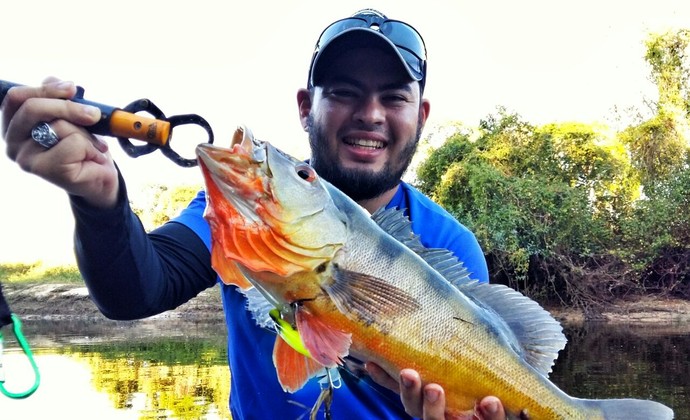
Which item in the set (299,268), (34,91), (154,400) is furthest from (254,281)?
(154,400)

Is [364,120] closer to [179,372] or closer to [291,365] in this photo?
[291,365]

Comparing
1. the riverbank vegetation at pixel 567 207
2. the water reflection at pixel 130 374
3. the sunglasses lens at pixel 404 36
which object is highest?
the sunglasses lens at pixel 404 36

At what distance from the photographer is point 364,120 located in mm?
3281

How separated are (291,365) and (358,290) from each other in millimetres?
377

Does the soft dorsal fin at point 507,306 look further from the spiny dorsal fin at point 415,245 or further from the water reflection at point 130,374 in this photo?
the water reflection at point 130,374

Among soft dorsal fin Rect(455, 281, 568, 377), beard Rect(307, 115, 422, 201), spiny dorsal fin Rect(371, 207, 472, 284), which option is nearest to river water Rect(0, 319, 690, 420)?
beard Rect(307, 115, 422, 201)

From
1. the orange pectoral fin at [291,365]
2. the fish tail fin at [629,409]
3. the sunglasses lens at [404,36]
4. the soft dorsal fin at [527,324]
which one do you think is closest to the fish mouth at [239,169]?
the orange pectoral fin at [291,365]

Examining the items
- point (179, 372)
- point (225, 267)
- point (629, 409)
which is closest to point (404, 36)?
point (225, 267)

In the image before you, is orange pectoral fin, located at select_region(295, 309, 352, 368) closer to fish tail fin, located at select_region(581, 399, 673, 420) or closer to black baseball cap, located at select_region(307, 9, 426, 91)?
fish tail fin, located at select_region(581, 399, 673, 420)

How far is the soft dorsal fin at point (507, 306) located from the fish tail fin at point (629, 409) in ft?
0.71

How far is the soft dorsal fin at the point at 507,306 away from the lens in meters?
2.31

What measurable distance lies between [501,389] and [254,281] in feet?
3.07

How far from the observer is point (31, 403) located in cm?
1224

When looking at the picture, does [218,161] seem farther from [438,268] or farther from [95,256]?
[438,268]
